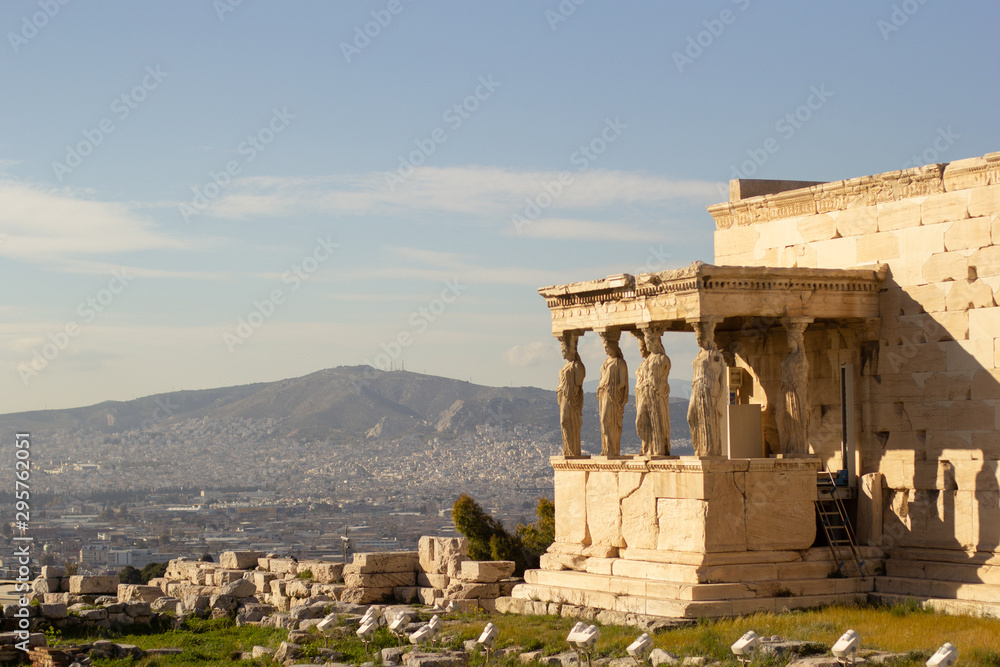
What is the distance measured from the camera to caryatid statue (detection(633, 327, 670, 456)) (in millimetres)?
17719

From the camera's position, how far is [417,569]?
21938 mm

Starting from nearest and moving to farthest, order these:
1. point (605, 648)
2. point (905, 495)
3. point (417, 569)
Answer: point (605, 648)
point (905, 495)
point (417, 569)

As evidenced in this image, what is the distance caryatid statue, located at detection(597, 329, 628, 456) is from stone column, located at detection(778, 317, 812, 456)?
2377 millimetres

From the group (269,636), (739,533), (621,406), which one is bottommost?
(269,636)

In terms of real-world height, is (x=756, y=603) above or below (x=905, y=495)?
below

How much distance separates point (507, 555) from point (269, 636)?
1563 centimetres

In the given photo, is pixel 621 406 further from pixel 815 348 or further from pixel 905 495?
pixel 905 495

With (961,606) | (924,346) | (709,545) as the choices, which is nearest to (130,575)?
(709,545)

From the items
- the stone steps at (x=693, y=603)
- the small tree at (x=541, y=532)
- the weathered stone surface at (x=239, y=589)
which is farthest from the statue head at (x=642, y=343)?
the small tree at (x=541, y=532)

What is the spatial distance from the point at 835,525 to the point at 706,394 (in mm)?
2675

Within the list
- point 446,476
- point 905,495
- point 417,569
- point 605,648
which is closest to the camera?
point 605,648

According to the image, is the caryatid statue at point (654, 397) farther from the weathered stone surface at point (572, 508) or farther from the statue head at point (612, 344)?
the weathered stone surface at point (572, 508)

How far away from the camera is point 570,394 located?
19.5m

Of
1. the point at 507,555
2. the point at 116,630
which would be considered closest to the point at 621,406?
the point at 116,630
